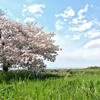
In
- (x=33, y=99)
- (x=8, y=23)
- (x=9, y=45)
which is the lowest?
(x=33, y=99)

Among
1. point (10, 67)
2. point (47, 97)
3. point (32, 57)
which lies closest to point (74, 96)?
point (47, 97)

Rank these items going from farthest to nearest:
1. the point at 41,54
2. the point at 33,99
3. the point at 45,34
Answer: the point at 45,34 → the point at 41,54 → the point at 33,99

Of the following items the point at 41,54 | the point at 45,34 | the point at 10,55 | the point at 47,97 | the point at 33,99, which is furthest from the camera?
the point at 45,34

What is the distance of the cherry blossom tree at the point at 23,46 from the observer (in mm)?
31356

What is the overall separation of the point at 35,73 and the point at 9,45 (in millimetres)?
3934

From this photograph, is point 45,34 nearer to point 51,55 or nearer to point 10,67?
point 51,55

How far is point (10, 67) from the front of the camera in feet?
109

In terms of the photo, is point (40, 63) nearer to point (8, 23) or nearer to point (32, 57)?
point (32, 57)

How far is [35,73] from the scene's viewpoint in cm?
3188

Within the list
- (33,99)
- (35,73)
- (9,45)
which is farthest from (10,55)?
(33,99)

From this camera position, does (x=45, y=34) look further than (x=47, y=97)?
Yes

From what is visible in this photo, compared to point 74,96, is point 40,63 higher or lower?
higher

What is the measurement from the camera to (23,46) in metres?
32.7

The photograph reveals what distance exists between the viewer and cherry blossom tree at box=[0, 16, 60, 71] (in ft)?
103
